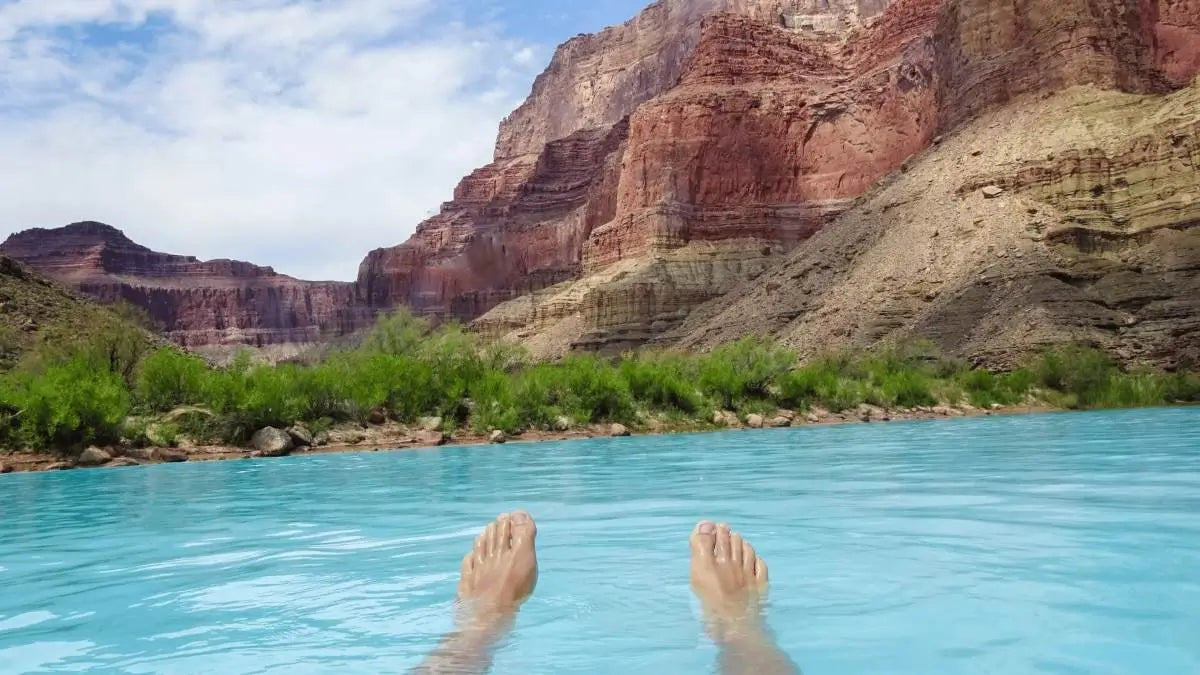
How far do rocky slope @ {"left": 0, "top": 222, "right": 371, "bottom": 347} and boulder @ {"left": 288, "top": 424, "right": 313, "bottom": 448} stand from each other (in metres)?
116

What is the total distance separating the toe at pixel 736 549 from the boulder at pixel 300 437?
17121mm

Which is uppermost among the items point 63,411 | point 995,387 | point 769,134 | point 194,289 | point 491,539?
point 769,134

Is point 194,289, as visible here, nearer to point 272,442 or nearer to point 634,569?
point 272,442

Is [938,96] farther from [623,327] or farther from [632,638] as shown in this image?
[632,638]

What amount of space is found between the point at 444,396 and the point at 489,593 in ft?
68.0

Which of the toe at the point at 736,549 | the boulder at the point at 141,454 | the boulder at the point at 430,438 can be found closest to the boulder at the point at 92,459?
the boulder at the point at 141,454

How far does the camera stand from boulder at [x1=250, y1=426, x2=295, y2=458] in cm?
1967

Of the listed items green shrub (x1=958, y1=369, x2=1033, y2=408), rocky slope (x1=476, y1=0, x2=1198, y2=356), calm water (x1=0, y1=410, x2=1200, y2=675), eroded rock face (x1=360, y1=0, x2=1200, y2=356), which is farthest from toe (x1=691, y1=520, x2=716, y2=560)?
rocky slope (x1=476, y1=0, x2=1198, y2=356)

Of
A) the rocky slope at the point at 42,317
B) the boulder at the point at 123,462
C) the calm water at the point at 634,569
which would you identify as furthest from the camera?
the rocky slope at the point at 42,317

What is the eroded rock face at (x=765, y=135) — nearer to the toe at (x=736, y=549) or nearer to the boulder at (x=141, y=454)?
the boulder at (x=141, y=454)

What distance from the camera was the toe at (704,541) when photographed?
16.5ft

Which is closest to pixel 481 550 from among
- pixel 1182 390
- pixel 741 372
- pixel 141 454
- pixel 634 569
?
pixel 634 569

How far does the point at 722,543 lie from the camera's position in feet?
16.6

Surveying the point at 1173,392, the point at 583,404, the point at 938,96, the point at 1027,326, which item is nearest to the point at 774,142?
the point at 938,96
